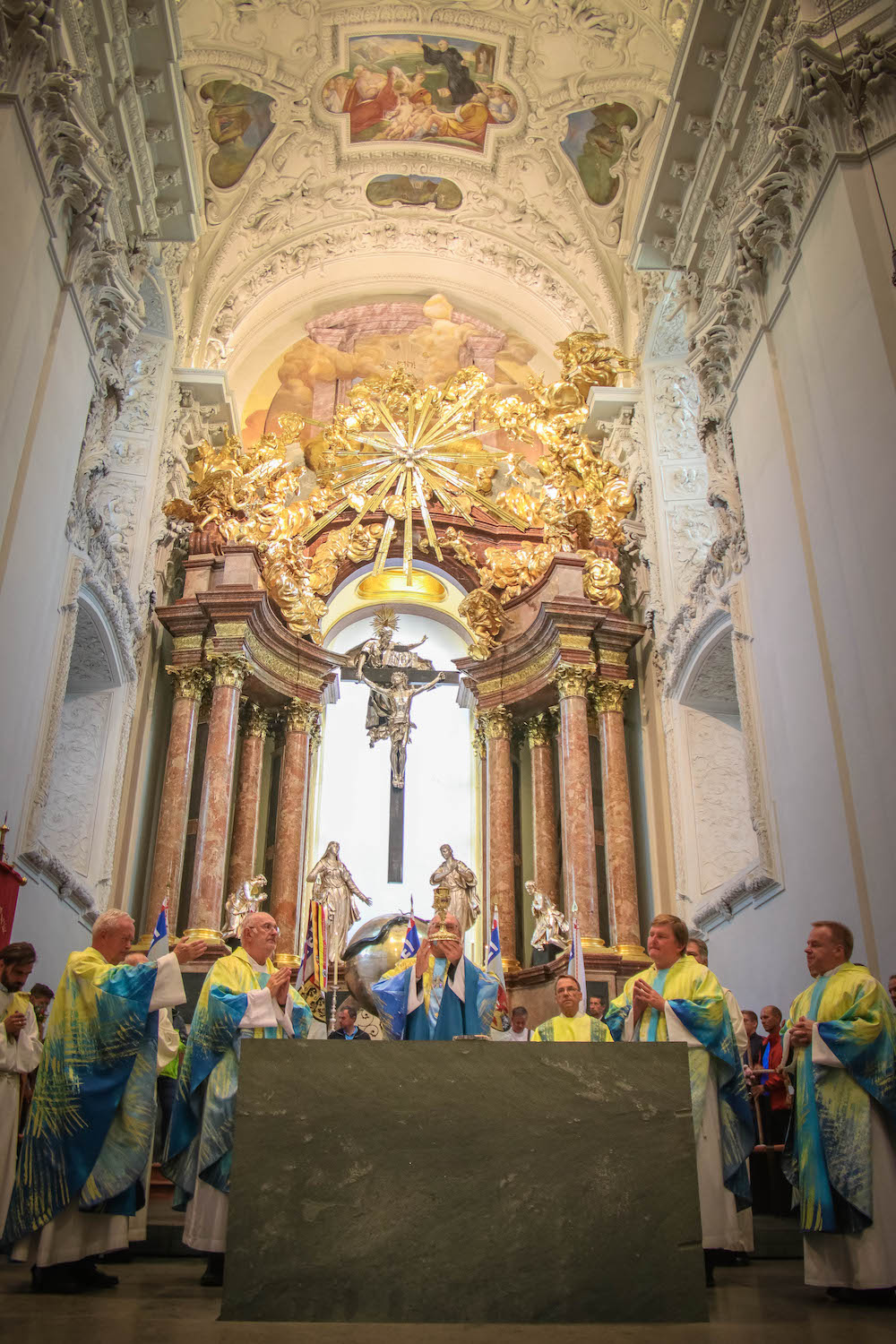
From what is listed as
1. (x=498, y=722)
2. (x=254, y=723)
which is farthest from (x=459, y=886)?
(x=254, y=723)

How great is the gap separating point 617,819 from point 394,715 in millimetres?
3551

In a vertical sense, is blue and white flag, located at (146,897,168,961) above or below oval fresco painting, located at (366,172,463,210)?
below

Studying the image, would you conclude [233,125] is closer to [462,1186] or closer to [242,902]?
[242,902]

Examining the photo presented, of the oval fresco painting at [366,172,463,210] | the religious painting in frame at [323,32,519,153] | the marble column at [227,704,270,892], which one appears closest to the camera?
the marble column at [227,704,270,892]

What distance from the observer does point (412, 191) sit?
15.3 metres

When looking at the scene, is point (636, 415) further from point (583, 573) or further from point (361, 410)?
point (361, 410)

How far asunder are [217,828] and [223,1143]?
801 centimetres

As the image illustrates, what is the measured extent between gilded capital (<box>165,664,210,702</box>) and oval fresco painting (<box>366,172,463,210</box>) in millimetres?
7164

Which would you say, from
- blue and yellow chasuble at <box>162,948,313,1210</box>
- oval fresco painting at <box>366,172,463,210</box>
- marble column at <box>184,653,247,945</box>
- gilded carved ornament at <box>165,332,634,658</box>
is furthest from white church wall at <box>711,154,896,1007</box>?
oval fresco painting at <box>366,172,463,210</box>

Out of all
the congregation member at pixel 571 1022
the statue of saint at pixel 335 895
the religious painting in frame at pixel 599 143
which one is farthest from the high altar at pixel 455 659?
the congregation member at pixel 571 1022

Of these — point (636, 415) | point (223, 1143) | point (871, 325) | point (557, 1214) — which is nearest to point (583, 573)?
point (636, 415)

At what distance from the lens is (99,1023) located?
433cm

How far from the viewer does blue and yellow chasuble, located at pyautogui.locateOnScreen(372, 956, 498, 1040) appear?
16.8ft

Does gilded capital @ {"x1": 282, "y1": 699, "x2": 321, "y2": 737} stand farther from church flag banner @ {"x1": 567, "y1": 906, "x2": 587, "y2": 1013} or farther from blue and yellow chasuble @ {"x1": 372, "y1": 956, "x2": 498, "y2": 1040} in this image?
blue and yellow chasuble @ {"x1": 372, "y1": 956, "x2": 498, "y2": 1040}
